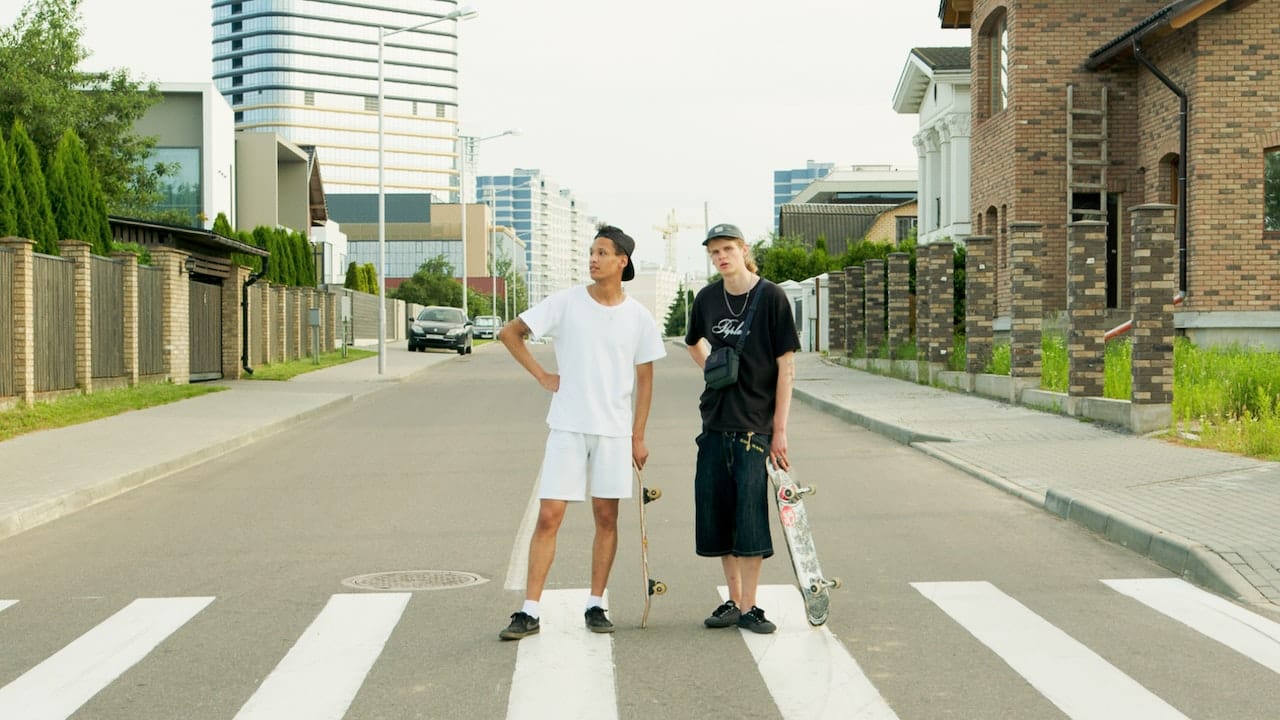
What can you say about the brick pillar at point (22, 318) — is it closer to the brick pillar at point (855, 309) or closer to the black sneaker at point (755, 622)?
the black sneaker at point (755, 622)

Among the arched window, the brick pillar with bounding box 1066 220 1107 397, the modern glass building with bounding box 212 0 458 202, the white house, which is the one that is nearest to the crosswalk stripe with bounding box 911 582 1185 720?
the brick pillar with bounding box 1066 220 1107 397

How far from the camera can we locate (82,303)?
800 inches

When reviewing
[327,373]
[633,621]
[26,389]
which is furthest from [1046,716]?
[327,373]

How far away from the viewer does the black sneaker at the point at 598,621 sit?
253 inches

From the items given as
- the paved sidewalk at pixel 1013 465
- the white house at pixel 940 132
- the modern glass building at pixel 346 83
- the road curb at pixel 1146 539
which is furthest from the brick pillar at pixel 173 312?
the modern glass building at pixel 346 83

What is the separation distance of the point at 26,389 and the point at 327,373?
45.8 ft

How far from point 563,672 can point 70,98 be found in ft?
150

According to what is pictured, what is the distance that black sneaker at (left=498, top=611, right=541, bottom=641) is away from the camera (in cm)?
627

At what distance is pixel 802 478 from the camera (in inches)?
485

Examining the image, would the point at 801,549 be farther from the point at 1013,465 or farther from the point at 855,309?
the point at 855,309

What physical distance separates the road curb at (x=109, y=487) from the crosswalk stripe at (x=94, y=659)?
9.93 ft

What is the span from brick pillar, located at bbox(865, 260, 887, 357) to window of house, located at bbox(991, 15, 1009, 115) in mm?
4267

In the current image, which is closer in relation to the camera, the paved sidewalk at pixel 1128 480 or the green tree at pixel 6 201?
the paved sidewalk at pixel 1128 480

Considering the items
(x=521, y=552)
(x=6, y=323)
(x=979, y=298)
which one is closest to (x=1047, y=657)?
(x=521, y=552)
